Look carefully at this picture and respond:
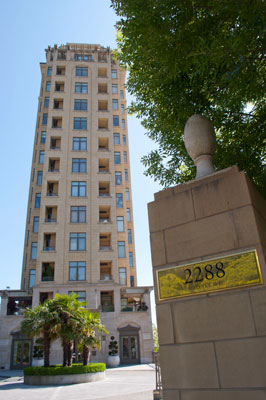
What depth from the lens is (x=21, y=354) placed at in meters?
30.9

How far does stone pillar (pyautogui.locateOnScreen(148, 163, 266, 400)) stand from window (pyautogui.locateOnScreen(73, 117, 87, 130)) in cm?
3765

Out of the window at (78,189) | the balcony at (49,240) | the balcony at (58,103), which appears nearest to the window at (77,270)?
the balcony at (49,240)

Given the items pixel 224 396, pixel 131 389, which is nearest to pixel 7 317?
pixel 131 389

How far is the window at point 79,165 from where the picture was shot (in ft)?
127

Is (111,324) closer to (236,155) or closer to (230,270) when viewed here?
(236,155)

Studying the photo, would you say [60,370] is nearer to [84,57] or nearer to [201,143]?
[201,143]

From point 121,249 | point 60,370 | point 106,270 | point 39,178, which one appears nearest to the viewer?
point 60,370

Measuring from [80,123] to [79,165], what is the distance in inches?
236

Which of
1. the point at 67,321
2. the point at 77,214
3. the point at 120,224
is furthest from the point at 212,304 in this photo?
the point at 120,224

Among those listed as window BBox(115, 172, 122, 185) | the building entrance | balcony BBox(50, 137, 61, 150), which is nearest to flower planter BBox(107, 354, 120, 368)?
the building entrance

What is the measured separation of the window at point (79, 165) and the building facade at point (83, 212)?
12 centimetres

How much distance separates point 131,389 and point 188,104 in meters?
12.9

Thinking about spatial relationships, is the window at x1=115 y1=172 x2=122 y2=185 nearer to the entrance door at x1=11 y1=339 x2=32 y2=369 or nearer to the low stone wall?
the entrance door at x1=11 y1=339 x2=32 y2=369

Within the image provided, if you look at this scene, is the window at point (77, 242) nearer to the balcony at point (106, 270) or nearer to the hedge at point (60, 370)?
the balcony at point (106, 270)
